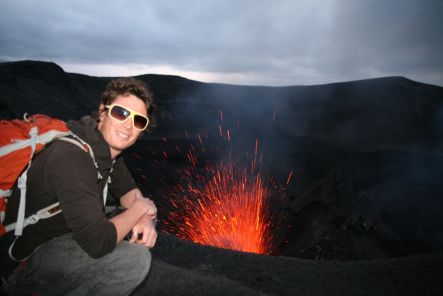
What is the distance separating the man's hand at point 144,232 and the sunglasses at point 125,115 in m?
0.54

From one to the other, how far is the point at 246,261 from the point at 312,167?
7.25 m

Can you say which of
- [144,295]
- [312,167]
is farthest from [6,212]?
[312,167]

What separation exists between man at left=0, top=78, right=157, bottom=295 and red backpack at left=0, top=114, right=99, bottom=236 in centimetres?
3

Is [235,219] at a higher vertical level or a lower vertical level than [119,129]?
lower

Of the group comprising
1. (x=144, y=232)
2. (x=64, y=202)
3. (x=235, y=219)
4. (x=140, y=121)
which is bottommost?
(x=235, y=219)

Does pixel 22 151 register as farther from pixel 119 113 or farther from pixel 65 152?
pixel 119 113

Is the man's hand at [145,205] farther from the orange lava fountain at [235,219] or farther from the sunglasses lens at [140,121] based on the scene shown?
the orange lava fountain at [235,219]

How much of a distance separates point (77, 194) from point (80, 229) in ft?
0.52

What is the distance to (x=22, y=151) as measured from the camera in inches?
55.0

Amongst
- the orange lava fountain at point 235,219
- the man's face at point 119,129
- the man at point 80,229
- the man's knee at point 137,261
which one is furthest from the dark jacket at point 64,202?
the orange lava fountain at point 235,219

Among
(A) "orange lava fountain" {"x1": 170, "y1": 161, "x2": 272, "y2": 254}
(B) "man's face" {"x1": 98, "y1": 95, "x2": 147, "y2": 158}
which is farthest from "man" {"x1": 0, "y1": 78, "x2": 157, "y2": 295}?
(A) "orange lava fountain" {"x1": 170, "y1": 161, "x2": 272, "y2": 254}

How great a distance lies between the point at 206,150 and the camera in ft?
40.5

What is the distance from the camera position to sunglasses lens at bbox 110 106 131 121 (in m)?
1.85

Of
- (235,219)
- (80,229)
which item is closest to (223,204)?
(235,219)
